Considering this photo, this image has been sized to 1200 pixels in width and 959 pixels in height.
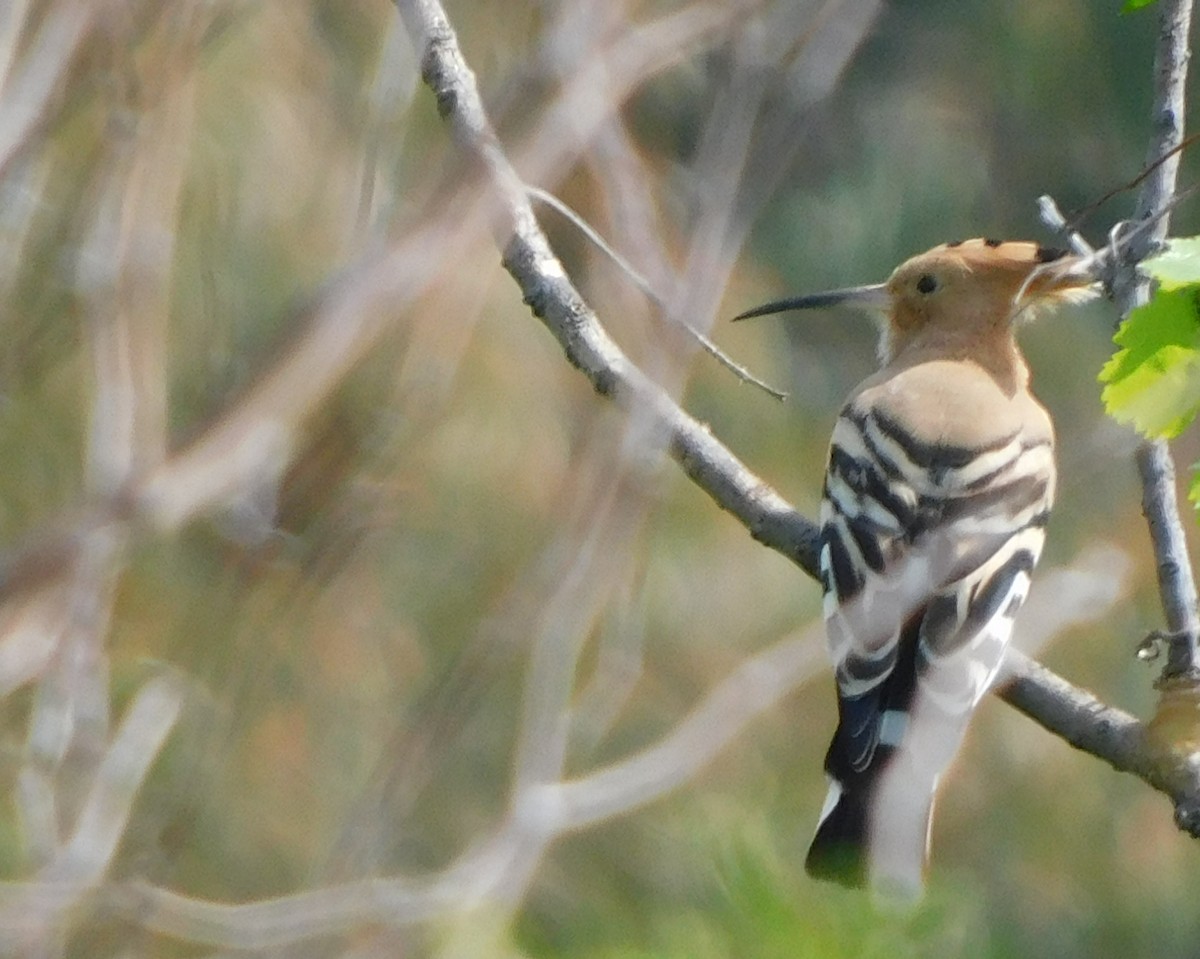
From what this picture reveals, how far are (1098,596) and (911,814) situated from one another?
92 cm

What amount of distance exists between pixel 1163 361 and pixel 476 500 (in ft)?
7.15

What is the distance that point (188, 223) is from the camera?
303 centimetres

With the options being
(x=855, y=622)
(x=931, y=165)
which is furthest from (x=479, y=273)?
(x=931, y=165)

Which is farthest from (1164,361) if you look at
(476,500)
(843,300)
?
(476,500)

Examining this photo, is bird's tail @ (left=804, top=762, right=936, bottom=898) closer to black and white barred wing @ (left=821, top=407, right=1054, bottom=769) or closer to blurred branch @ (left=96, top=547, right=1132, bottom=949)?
black and white barred wing @ (left=821, top=407, right=1054, bottom=769)

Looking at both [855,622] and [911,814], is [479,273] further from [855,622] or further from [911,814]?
[911,814]

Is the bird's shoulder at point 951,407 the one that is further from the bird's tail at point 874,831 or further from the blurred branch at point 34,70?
the blurred branch at point 34,70

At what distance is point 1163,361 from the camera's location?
112 centimetres

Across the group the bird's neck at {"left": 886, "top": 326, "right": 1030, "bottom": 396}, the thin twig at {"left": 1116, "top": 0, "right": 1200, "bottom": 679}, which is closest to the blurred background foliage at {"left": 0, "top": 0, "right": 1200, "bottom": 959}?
the bird's neck at {"left": 886, "top": 326, "right": 1030, "bottom": 396}

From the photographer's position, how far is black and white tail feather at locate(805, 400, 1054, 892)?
1.87m

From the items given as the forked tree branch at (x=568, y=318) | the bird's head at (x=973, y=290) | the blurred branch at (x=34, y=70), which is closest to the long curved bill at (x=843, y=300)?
the bird's head at (x=973, y=290)

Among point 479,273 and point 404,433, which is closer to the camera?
point 479,273

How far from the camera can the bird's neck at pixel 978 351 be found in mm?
2490

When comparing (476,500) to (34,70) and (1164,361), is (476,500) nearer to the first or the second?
(34,70)
